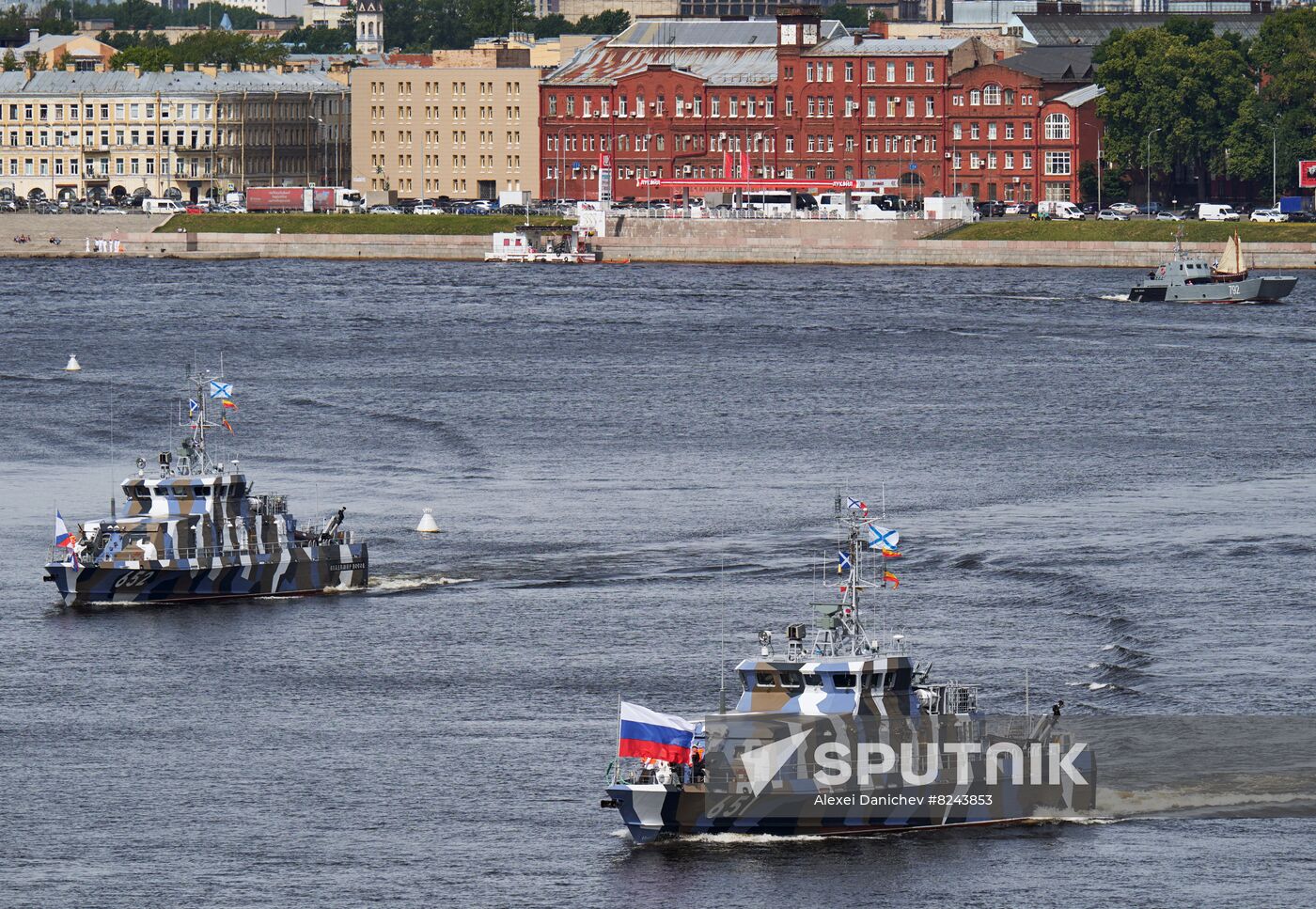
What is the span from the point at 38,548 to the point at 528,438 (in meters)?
27.5

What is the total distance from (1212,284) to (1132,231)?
2418 centimetres

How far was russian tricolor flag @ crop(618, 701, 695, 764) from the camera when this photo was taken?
130ft

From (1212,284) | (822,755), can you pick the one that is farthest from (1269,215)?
(822,755)

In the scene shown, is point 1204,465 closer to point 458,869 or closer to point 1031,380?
point 1031,380

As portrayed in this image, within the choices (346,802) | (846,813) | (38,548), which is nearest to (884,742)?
(846,813)

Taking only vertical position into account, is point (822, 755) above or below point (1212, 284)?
below

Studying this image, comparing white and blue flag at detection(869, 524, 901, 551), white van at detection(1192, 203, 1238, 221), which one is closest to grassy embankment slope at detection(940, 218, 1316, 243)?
white van at detection(1192, 203, 1238, 221)

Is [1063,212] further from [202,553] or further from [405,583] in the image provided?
[202,553]

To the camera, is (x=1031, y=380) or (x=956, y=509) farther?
(x=1031, y=380)

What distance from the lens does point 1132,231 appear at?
18825 cm

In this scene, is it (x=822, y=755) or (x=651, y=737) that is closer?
(x=651, y=737)

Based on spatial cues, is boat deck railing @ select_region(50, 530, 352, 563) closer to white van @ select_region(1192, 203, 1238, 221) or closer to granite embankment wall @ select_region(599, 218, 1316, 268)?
granite embankment wall @ select_region(599, 218, 1316, 268)

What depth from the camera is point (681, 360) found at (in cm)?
12600

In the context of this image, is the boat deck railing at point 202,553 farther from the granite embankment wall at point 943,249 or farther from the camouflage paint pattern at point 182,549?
the granite embankment wall at point 943,249
